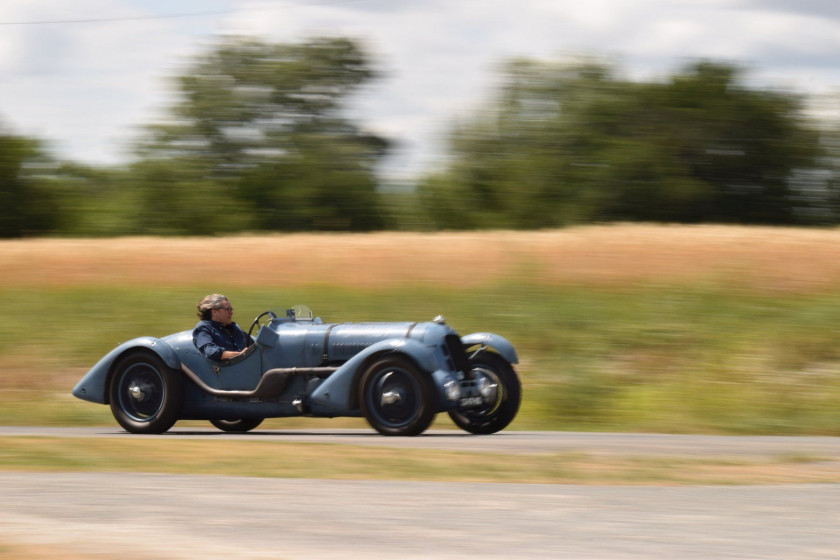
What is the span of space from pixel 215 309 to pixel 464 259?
1455 cm

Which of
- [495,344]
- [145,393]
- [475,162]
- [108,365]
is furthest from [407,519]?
[475,162]

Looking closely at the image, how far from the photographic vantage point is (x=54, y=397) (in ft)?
56.9

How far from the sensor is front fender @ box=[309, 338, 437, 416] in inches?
432

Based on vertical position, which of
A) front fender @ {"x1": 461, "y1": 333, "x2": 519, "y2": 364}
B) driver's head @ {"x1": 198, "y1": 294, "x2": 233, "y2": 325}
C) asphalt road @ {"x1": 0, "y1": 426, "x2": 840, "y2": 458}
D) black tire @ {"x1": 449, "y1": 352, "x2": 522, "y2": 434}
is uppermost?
driver's head @ {"x1": 198, "y1": 294, "x2": 233, "y2": 325}

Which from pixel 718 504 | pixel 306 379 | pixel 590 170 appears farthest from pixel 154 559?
pixel 590 170

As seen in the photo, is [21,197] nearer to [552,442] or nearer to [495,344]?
[495,344]

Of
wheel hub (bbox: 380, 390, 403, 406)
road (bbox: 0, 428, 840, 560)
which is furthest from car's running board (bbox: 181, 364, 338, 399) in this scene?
road (bbox: 0, 428, 840, 560)

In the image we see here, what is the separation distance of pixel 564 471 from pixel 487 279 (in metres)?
15.1

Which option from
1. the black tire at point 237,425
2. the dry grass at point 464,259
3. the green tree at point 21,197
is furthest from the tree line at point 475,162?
the black tire at point 237,425

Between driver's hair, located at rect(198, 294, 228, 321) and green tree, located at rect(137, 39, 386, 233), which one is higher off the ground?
green tree, located at rect(137, 39, 386, 233)

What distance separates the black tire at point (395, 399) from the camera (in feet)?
36.0

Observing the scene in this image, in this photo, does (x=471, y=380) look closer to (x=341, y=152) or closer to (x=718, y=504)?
(x=718, y=504)

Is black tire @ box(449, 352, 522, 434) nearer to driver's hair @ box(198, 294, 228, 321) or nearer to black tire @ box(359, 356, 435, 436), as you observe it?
black tire @ box(359, 356, 435, 436)

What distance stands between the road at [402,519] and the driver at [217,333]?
11.2 ft
